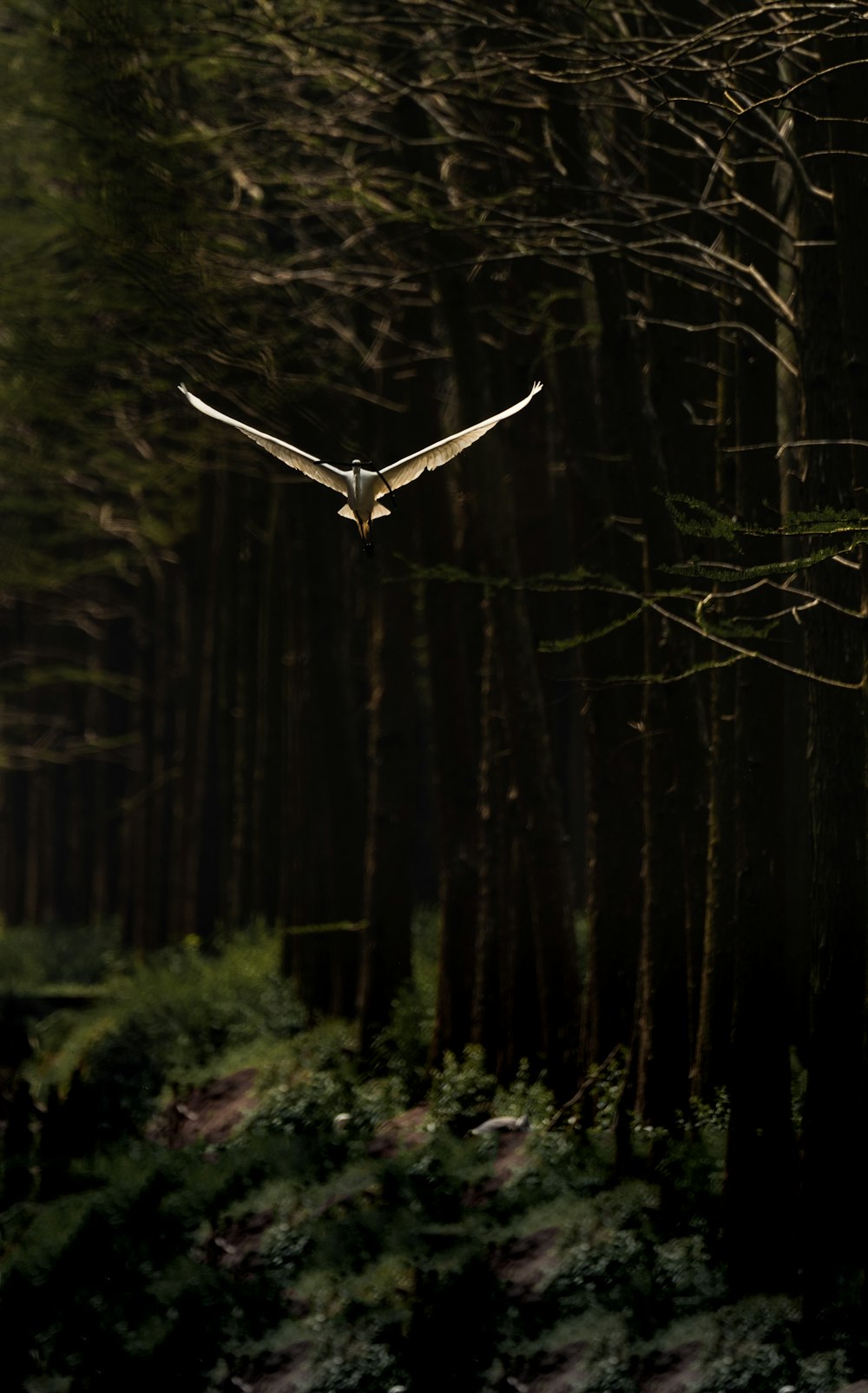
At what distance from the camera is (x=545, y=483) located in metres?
17.2

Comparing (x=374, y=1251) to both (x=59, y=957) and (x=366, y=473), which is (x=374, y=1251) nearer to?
(x=366, y=473)

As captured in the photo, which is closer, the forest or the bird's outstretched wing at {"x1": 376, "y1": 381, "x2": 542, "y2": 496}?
the bird's outstretched wing at {"x1": 376, "y1": 381, "x2": 542, "y2": 496}

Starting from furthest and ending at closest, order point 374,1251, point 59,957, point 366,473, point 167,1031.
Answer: point 59,957
point 167,1031
point 374,1251
point 366,473

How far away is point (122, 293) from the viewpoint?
15781mm

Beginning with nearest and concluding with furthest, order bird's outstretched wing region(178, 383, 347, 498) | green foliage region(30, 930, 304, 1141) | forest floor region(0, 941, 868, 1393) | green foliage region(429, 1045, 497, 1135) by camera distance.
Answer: bird's outstretched wing region(178, 383, 347, 498)
forest floor region(0, 941, 868, 1393)
green foliage region(429, 1045, 497, 1135)
green foliage region(30, 930, 304, 1141)

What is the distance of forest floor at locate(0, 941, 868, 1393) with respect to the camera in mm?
10148

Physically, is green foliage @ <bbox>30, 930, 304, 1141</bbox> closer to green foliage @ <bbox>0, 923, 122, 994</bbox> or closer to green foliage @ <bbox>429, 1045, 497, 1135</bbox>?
green foliage @ <bbox>429, 1045, 497, 1135</bbox>

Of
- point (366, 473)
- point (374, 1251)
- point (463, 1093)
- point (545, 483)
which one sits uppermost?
point (545, 483)

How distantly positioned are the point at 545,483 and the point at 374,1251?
7.57 m

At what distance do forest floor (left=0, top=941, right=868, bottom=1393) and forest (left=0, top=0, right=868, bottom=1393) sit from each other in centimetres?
17

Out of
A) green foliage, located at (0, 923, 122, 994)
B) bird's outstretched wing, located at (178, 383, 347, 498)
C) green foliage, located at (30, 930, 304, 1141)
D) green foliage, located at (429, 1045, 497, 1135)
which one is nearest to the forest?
green foliage, located at (429, 1045, 497, 1135)

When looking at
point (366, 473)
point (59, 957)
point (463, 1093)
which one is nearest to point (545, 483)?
point (463, 1093)

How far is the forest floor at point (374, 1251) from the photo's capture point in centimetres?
1015

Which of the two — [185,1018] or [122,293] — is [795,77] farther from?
[185,1018]
